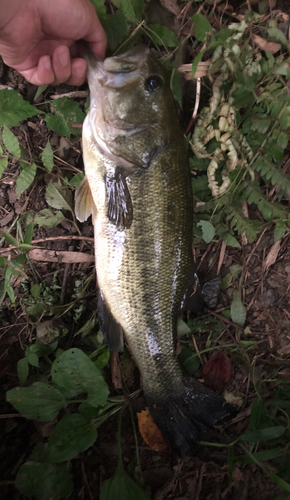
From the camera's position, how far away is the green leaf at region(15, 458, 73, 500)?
1862 millimetres

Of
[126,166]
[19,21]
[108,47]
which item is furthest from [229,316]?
[19,21]

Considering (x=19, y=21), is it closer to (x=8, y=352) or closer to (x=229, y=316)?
(x=8, y=352)

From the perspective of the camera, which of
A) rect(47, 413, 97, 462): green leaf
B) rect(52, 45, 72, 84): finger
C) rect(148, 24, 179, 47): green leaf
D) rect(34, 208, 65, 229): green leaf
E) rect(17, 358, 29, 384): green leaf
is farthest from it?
rect(34, 208, 65, 229): green leaf

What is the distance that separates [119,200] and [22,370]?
4.75 feet

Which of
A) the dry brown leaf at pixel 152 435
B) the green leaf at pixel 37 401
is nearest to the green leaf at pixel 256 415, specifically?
the dry brown leaf at pixel 152 435

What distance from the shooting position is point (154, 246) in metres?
1.97

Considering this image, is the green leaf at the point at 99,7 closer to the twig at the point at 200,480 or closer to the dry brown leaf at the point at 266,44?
the dry brown leaf at the point at 266,44

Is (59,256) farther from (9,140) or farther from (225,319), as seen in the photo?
(225,319)

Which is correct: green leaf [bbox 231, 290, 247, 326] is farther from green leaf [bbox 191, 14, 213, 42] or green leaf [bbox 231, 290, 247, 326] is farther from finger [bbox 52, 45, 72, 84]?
finger [bbox 52, 45, 72, 84]

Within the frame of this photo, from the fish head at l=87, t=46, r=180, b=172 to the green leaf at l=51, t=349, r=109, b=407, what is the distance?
129 cm

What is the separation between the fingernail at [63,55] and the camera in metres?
1.90

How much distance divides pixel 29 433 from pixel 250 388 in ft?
5.88

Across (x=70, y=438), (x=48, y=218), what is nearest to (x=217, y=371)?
(x=70, y=438)

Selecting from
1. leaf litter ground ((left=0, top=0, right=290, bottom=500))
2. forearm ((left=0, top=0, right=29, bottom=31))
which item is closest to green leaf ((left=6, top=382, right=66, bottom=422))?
leaf litter ground ((left=0, top=0, right=290, bottom=500))
